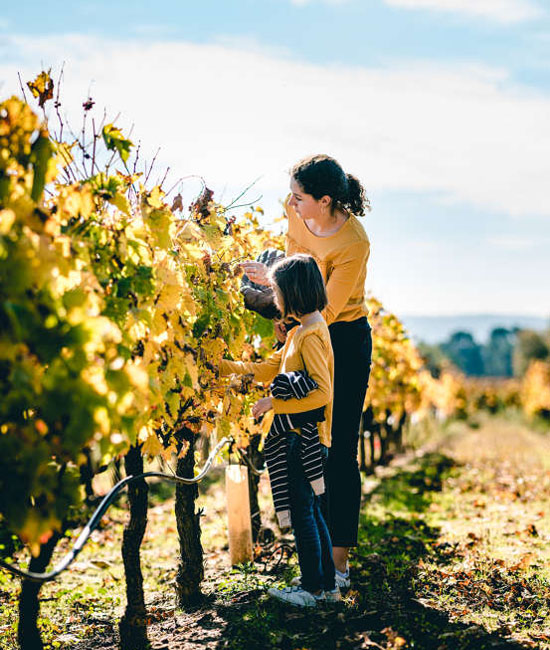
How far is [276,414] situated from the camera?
3143 millimetres

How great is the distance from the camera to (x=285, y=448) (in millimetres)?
3215

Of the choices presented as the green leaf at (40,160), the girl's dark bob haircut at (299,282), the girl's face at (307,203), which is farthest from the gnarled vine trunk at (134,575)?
the girl's face at (307,203)

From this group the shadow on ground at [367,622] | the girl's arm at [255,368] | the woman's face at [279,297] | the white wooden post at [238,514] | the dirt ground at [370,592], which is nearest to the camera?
the shadow on ground at [367,622]

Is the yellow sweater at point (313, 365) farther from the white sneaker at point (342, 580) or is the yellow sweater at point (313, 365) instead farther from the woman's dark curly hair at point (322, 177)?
the white sneaker at point (342, 580)

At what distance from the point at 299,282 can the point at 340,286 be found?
0.36 metres

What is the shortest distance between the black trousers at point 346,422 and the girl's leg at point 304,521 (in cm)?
38

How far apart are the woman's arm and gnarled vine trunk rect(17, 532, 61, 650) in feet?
5.13

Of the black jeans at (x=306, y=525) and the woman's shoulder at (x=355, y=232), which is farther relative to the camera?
the woman's shoulder at (x=355, y=232)

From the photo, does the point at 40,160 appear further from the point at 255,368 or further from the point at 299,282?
the point at 255,368

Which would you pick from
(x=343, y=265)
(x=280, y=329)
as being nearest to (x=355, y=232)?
(x=343, y=265)

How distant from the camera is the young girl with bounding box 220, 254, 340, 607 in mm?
3061

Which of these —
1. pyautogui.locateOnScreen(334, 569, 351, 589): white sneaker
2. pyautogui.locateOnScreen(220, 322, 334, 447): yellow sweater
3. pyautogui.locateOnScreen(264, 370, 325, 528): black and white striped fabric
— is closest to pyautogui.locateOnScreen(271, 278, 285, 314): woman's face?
pyautogui.locateOnScreen(220, 322, 334, 447): yellow sweater

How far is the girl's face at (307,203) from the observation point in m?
3.36

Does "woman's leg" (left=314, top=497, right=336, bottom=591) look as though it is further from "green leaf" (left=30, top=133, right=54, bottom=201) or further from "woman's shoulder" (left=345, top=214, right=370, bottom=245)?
"green leaf" (left=30, top=133, right=54, bottom=201)
